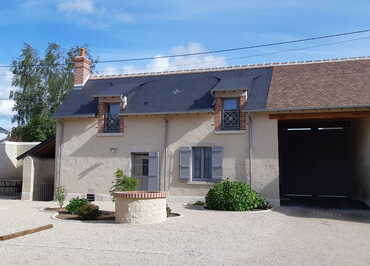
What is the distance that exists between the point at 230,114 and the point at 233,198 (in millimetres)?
3615

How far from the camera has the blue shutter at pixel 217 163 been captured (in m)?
13.6

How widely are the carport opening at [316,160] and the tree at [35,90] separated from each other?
1765 cm

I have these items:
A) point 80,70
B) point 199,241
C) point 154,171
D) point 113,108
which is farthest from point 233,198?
point 80,70

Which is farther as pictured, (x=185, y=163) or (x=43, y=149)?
(x=43, y=149)

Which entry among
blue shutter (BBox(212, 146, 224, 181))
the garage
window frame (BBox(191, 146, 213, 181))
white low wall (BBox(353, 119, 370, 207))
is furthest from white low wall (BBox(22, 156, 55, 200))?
white low wall (BBox(353, 119, 370, 207))

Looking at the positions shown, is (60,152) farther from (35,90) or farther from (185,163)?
(35,90)

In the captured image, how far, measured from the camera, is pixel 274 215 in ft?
35.1

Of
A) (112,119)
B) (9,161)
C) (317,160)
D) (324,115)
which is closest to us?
(324,115)

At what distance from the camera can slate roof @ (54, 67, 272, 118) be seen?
14078mm

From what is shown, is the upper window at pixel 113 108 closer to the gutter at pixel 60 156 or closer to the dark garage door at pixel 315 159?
the gutter at pixel 60 156

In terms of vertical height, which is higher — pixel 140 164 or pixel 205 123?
pixel 205 123

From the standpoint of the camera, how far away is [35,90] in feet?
91.3

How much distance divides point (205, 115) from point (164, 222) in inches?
224

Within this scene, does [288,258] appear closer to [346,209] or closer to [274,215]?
[274,215]
